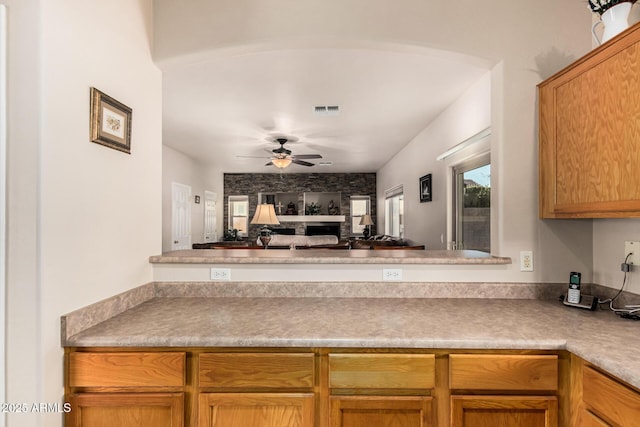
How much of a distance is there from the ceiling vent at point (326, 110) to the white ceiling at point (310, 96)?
0.27 feet

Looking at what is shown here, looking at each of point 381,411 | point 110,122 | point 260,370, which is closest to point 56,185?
point 110,122

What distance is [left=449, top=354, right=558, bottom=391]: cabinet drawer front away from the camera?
123 cm

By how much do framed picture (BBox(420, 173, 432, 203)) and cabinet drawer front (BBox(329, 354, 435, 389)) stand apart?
354 cm

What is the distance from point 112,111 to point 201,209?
22.8 feet

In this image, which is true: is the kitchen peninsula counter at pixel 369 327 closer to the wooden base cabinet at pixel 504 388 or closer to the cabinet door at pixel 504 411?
the wooden base cabinet at pixel 504 388

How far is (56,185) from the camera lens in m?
1.22

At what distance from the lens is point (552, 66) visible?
1.83 m

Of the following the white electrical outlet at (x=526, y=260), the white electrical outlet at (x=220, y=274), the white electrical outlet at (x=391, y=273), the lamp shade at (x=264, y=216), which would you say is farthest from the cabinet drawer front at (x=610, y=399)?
the lamp shade at (x=264, y=216)

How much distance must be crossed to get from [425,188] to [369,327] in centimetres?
365

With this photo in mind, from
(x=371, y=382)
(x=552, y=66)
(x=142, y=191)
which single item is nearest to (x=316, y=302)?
(x=371, y=382)

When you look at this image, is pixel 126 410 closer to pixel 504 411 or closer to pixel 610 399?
pixel 504 411

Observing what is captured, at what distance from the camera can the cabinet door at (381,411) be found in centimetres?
125

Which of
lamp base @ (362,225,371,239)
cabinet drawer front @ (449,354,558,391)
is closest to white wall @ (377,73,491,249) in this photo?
cabinet drawer front @ (449,354,558,391)

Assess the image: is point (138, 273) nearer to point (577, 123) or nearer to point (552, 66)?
point (577, 123)
